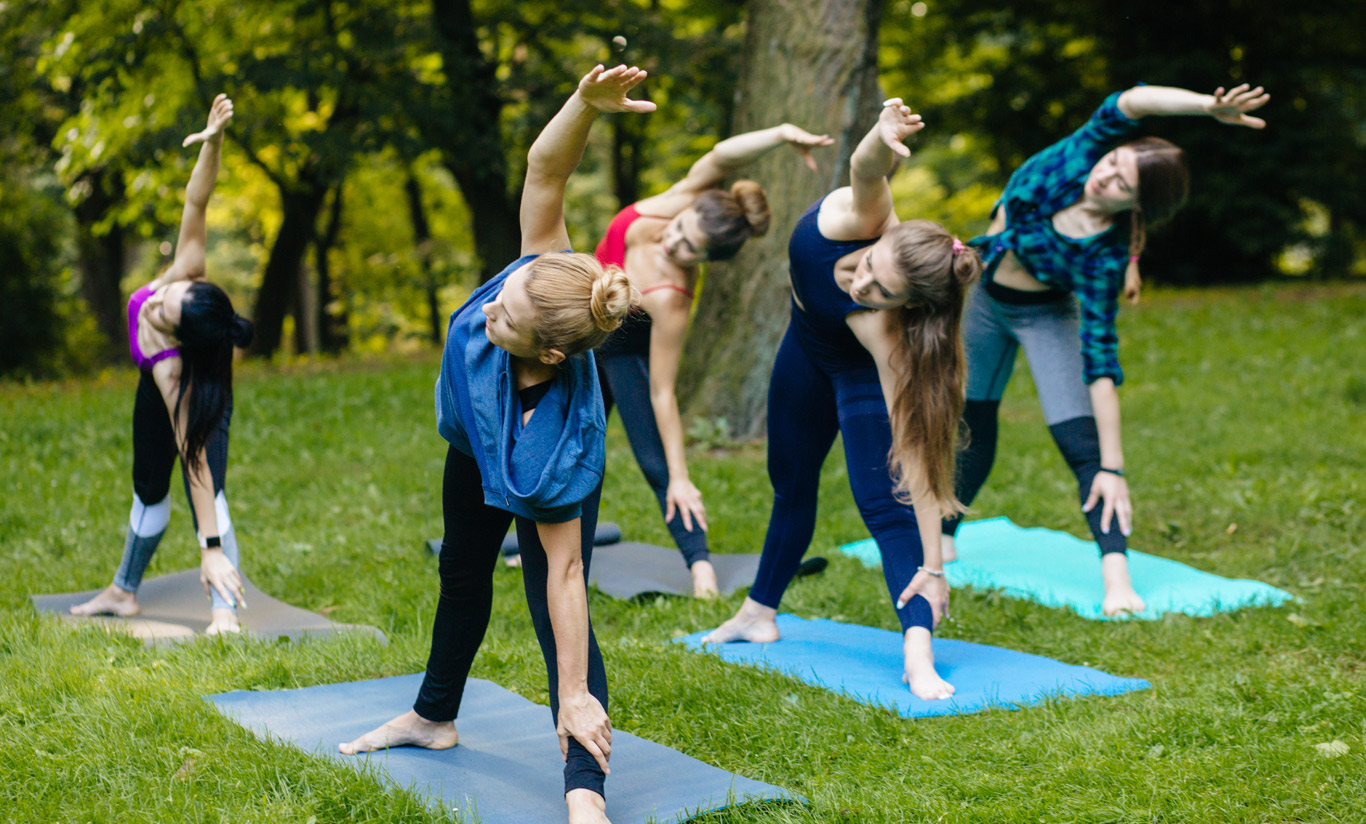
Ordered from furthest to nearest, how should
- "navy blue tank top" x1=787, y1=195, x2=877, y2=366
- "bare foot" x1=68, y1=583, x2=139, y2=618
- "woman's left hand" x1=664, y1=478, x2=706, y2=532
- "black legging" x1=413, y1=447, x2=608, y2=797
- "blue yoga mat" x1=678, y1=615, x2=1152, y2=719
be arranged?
"woman's left hand" x1=664, y1=478, x2=706, y2=532 < "bare foot" x1=68, y1=583, x2=139, y2=618 < "navy blue tank top" x1=787, y1=195, x2=877, y2=366 < "blue yoga mat" x1=678, y1=615, x2=1152, y2=719 < "black legging" x1=413, y1=447, x2=608, y2=797

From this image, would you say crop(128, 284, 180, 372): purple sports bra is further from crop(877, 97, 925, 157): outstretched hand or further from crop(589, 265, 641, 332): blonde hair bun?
crop(877, 97, 925, 157): outstretched hand

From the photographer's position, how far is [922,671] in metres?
3.73

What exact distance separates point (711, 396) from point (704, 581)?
3.24 m

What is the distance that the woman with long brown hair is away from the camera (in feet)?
11.4

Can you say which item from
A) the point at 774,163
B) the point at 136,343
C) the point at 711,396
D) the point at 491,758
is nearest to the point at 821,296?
the point at 491,758

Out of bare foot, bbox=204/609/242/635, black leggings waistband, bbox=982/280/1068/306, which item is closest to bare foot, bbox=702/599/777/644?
black leggings waistband, bbox=982/280/1068/306

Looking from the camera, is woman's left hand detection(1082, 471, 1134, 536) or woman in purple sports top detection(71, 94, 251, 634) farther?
woman's left hand detection(1082, 471, 1134, 536)

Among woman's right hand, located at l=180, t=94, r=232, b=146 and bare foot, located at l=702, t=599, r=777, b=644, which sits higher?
woman's right hand, located at l=180, t=94, r=232, b=146

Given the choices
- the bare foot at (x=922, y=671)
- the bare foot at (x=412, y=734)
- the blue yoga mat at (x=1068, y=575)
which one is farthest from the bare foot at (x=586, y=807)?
the blue yoga mat at (x=1068, y=575)

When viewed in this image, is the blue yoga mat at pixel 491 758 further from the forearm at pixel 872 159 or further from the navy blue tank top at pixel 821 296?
the forearm at pixel 872 159

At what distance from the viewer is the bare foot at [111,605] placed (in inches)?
184

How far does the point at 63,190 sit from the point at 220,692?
15.1 metres

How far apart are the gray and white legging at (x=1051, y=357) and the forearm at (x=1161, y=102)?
34.0 inches

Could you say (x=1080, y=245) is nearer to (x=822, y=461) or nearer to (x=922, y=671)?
(x=822, y=461)
